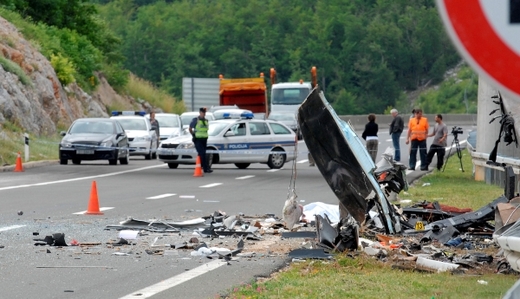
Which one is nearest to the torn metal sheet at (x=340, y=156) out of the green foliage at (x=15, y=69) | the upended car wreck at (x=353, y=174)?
the upended car wreck at (x=353, y=174)

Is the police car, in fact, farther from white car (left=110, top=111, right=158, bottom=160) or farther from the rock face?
the rock face

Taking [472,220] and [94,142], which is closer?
[472,220]

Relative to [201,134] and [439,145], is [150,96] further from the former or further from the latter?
[201,134]

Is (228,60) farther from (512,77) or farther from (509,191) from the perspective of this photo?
(512,77)

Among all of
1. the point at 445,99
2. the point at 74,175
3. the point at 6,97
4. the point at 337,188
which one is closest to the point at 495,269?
the point at 337,188

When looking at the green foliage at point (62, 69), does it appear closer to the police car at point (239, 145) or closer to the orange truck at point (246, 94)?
the orange truck at point (246, 94)

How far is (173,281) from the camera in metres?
9.10

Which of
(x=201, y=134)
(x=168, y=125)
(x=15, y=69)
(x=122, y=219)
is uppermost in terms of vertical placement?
(x=15, y=69)

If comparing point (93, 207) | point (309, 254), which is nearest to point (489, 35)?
point (309, 254)

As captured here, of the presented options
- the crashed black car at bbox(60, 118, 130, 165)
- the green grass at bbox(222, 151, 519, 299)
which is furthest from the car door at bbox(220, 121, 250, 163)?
the green grass at bbox(222, 151, 519, 299)

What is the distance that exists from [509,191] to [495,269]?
253 centimetres

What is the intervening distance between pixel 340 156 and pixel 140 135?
25.3 m

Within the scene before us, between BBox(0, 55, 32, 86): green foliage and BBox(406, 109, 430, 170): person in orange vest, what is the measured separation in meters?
15.3

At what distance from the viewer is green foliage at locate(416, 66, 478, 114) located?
104 meters
